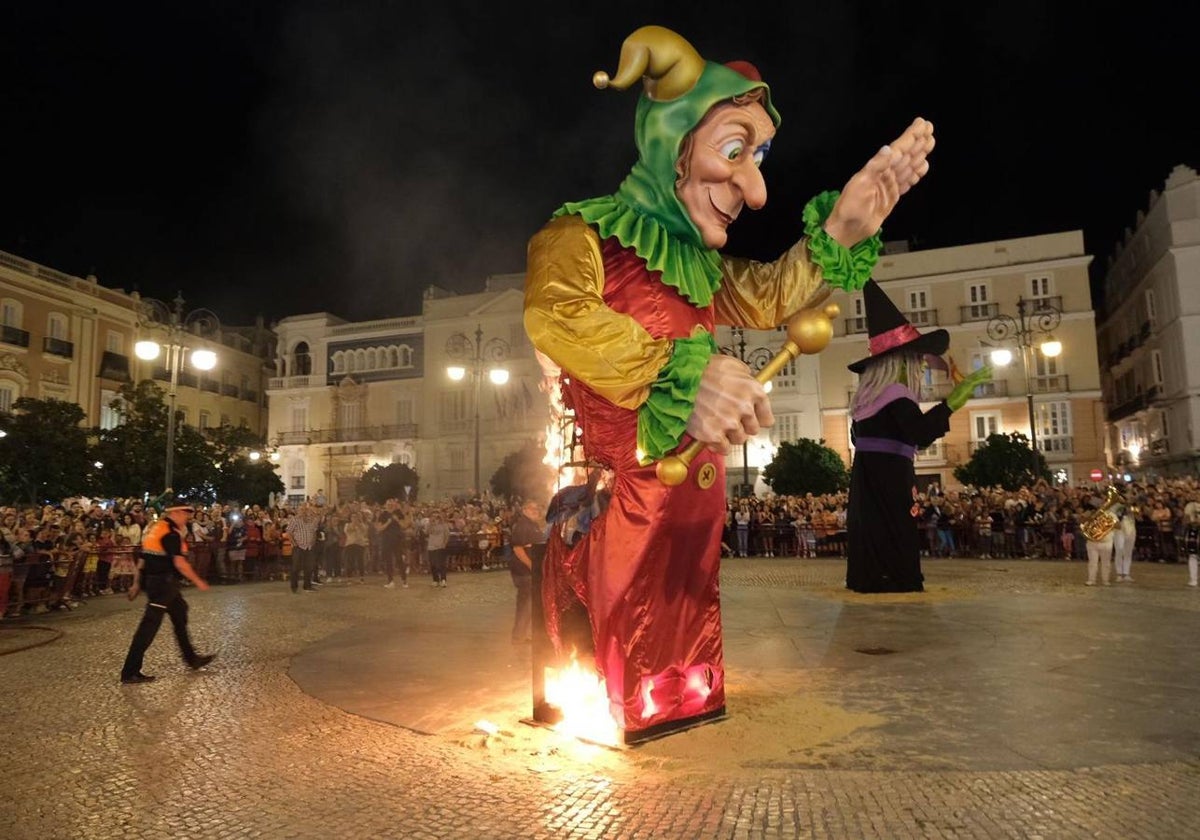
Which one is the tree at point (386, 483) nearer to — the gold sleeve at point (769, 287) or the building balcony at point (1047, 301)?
the building balcony at point (1047, 301)

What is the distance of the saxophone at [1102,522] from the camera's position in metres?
11.0

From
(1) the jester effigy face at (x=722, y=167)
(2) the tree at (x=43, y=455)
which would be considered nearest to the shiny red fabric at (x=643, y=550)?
(1) the jester effigy face at (x=722, y=167)

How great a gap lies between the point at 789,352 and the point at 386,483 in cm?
3857

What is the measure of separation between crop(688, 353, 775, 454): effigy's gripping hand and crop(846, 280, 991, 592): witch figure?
632 centimetres

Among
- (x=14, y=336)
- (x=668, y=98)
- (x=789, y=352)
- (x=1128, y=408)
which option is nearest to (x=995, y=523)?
(x=668, y=98)

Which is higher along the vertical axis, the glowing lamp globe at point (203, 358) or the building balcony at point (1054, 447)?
the glowing lamp globe at point (203, 358)

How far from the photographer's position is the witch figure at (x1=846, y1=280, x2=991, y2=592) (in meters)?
9.04

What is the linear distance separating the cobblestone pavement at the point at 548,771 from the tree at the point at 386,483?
3343 cm

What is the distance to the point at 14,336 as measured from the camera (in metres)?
31.6

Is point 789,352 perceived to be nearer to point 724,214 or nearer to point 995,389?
point 724,214

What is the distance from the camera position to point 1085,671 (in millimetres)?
5426

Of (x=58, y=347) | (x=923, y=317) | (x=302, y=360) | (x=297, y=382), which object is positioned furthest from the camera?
(x=302, y=360)

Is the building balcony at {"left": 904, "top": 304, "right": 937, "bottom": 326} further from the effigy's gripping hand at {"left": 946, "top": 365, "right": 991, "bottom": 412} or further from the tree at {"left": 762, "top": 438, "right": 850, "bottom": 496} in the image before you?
the effigy's gripping hand at {"left": 946, "top": 365, "right": 991, "bottom": 412}

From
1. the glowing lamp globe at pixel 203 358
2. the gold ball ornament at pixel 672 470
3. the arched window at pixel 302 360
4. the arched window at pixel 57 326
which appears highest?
the arched window at pixel 302 360
